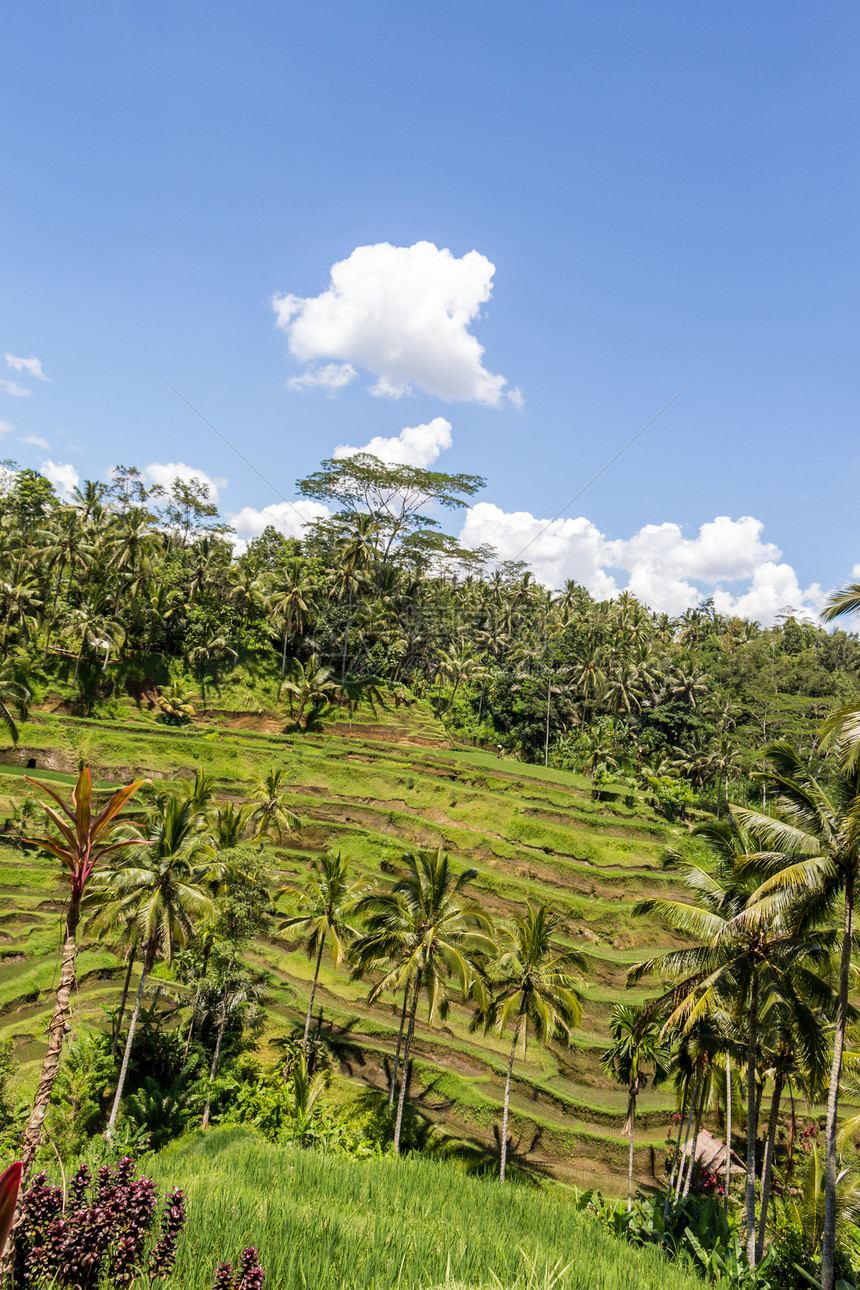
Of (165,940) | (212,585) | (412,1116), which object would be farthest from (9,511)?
(412,1116)

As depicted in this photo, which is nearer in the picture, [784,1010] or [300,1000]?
[784,1010]

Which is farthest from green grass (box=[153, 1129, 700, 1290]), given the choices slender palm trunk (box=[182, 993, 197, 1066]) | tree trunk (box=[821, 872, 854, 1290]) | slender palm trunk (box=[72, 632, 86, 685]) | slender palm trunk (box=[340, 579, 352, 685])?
slender palm trunk (box=[340, 579, 352, 685])

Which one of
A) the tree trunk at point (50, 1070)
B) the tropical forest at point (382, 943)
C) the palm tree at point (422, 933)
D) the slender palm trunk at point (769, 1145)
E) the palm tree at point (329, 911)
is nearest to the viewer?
the tree trunk at point (50, 1070)

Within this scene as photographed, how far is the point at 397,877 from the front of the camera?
32844 mm

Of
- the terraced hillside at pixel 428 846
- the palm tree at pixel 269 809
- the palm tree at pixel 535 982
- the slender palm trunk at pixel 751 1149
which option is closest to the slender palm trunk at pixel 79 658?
the terraced hillside at pixel 428 846

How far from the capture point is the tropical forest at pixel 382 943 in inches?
369

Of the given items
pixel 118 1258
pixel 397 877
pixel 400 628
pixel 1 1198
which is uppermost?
pixel 400 628

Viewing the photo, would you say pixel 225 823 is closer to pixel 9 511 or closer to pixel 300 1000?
pixel 300 1000

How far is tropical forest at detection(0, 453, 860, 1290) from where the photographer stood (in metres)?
9.38

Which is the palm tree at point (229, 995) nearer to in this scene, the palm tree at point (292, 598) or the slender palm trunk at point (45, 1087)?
the slender palm trunk at point (45, 1087)

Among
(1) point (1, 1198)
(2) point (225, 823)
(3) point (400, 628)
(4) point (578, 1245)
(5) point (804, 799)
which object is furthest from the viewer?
(3) point (400, 628)

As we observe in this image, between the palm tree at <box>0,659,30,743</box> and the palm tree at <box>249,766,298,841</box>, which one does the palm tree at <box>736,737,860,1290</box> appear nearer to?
the palm tree at <box>249,766,298,841</box>

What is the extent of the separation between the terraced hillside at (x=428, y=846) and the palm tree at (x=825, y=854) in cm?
1310

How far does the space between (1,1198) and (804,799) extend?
13693mm
